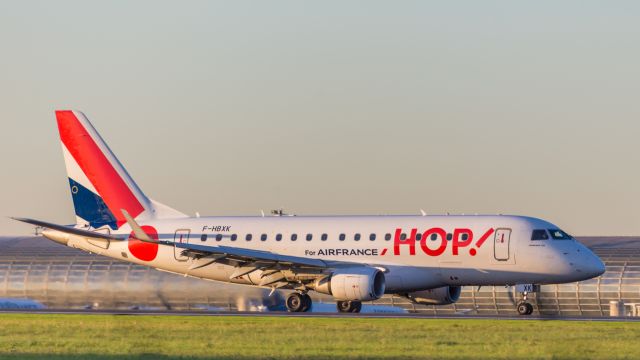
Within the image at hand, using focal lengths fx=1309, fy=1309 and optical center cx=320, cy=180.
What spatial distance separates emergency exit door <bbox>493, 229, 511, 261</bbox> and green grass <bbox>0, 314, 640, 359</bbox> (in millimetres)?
8542

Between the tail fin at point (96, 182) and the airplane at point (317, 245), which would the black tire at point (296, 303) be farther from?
the tail fin at point (96, 182)

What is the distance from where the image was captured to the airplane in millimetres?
54438

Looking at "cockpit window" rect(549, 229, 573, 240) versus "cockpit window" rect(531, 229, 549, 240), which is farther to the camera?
"cockpit window" rect(549, 229, 573, 240)

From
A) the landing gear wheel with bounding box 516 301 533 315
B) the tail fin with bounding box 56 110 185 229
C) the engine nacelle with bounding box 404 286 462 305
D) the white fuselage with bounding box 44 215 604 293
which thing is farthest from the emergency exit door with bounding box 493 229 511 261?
the tail fin with bounding box 56 110 185 229

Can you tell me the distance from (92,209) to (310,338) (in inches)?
1131

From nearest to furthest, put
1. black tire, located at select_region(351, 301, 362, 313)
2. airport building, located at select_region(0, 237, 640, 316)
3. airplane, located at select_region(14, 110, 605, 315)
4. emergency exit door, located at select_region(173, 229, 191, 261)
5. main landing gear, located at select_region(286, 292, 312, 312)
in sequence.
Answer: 1. airplane, located at select_region(14, 110, 605, 315)
2. main landing gear, located at select_region(286, 292, 312, 312)
3. black tire, located at select_region(351, 301, 362, 313)
4. emergency exit door, located at select_region(173, 229, 191, 261)
5. airport building, located at select_region(0, 237, 640, 316)

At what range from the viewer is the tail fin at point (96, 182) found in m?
64.1

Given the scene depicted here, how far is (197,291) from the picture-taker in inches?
2702

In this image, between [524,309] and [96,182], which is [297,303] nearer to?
[524,309]

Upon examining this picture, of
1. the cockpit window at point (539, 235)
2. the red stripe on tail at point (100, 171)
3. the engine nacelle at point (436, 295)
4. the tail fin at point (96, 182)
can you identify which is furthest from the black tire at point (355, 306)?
the red stripe on tail at point (100, 171)

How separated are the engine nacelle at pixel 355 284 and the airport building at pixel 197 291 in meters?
11.1

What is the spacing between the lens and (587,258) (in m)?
54.0

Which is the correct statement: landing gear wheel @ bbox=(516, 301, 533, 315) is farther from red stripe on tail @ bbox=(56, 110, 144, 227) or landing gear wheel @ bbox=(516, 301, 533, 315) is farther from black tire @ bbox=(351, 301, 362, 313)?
red stripe on tail @ bbox=(56, 110, 144, 227)

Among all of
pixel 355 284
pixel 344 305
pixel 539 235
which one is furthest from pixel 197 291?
pixel 539 235
